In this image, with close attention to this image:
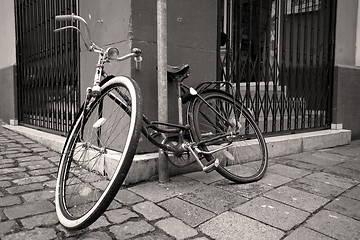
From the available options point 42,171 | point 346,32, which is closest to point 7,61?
point 42,171

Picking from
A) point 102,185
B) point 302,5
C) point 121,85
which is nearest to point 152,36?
point 121,85

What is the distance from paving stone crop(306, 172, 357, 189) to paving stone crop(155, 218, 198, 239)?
5.52 feet

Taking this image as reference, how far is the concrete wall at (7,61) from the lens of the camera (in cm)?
622

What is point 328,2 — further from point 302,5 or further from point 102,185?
point 102,185

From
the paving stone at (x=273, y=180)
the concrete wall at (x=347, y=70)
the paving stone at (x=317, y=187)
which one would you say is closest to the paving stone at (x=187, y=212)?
the paving stone at (x=273, y=180)

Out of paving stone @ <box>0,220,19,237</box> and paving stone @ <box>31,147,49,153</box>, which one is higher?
paving stone @ <box>0,220,19,237</box>

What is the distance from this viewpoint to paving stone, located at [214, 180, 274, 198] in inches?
102

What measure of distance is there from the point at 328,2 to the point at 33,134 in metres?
5.34

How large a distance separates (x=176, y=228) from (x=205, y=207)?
1.29 ft

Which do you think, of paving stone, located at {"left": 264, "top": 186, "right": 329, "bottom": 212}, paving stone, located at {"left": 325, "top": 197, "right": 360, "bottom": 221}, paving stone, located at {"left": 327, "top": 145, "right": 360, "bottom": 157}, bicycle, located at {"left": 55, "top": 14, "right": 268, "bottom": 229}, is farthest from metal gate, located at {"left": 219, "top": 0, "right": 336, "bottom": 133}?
paving stone, located at {"left": 325, "top": 197, "right": 360, "bottom": 221}

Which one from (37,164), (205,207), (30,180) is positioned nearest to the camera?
(205,207)

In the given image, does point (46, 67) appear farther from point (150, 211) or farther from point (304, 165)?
point (304, 165)

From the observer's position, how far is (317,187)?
2807 millimetres

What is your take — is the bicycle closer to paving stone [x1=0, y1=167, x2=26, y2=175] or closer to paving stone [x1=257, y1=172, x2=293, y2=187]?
paving stone [x1=257, y1=172, x2=293, y2=187]
